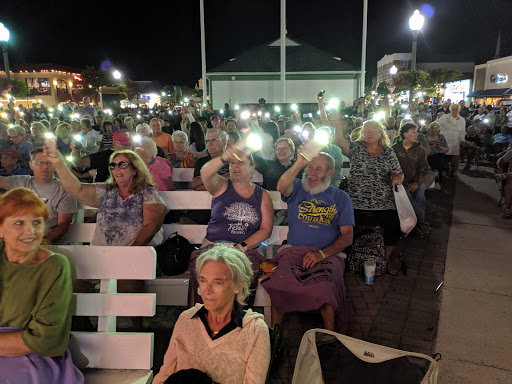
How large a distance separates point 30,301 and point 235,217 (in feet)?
6.23

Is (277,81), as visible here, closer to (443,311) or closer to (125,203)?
(443,311)

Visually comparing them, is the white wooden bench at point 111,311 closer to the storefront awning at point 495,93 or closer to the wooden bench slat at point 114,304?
the wooden bench slat at point 114,304

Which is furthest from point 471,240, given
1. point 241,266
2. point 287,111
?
point 287,111

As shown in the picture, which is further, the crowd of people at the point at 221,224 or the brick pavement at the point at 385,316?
the brick pavement at the point at 385,316

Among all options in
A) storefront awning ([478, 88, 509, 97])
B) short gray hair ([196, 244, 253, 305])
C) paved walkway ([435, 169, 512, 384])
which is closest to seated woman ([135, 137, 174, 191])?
short gray hair ([196, 244, 253, 305])

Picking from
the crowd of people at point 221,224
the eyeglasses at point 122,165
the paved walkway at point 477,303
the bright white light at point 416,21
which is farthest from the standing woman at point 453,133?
the eyeglasses at point 122,165

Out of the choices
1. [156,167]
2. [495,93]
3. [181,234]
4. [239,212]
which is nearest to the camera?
[239,212]

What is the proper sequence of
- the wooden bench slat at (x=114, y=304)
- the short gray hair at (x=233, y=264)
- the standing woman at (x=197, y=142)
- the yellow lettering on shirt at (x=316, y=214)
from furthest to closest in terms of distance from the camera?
1. the standing woman at (x=197, y=142)
2. the yellow lettering on shirt at (x=316, y=214)
3. the wooden bench slat at (x=114, y=304)
4. the short gray hair at (x=233, y=264)

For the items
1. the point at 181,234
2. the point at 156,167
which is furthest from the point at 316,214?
the point at 156,167

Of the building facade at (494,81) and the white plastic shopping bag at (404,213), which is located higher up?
the building facade at (494,81)

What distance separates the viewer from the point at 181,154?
6.93 m

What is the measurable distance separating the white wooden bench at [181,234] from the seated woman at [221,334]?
4.12 ft

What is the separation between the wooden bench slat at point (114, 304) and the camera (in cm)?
278

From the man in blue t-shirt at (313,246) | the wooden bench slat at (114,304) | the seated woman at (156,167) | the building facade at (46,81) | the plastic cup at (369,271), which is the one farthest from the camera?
the building facade at (46,81)
